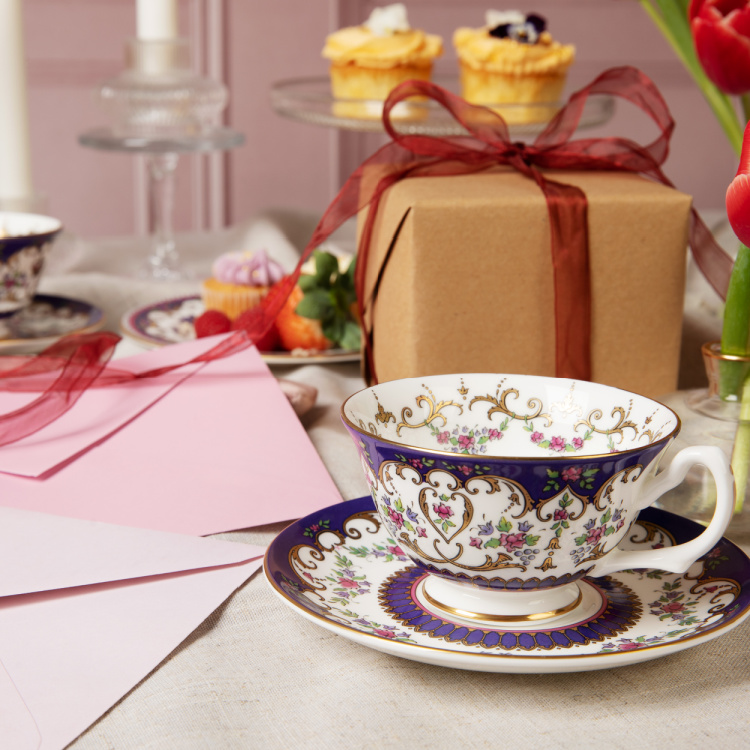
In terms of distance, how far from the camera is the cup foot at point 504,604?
342 millimetres

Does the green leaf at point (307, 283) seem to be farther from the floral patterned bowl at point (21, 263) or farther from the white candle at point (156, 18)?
the white candle at point (156, 18)

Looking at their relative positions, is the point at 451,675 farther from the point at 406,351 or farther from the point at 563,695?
the point at 406,351

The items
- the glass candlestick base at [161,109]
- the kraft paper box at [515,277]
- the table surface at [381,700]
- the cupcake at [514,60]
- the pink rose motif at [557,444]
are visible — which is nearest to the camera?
the table surface at [381,700]

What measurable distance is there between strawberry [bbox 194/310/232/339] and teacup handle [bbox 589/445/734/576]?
0.42 m

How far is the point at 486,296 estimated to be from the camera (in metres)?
0.55

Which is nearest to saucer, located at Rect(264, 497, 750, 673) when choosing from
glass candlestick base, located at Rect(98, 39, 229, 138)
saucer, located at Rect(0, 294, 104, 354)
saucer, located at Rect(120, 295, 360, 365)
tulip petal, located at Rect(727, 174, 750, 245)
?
tulip petal, located at Rect(727, 174, 750, 245)

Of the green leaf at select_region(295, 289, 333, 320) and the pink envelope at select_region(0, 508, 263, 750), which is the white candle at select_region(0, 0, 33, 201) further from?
the pink envelope at select_region(0, 508, 263, 750)

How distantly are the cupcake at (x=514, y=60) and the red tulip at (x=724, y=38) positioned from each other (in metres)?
0.83

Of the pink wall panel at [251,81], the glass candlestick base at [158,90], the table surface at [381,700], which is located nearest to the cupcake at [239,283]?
the glass candlestick base at [158,90]

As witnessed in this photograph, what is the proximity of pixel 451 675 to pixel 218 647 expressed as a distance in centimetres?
9

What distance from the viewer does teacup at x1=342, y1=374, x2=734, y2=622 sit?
1.07 feet

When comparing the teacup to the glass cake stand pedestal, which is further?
the glass cake stand pedestal

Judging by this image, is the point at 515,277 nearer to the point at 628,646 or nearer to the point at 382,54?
the point at 628,646

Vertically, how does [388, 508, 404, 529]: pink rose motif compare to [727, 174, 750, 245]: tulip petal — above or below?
below
